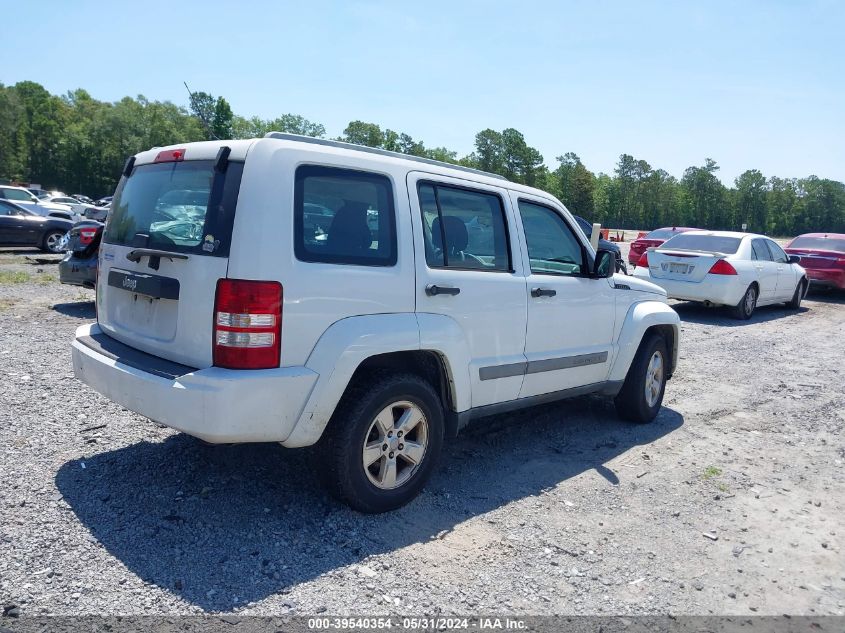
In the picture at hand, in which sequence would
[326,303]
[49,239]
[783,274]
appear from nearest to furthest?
1. [326,303]
2. [783,274]
3. [49,239]

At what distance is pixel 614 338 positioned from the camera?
18.0ft

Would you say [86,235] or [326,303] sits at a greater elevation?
[86,235]

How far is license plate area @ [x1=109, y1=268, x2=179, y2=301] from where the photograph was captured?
3514 millimetres

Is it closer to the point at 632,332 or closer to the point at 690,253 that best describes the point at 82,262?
the point at 632,332

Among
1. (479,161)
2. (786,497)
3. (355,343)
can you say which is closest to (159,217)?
(355,343)

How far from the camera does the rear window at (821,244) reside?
1620 cm

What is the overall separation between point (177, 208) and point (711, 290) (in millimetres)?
10438

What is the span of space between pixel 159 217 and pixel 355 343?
1412mm

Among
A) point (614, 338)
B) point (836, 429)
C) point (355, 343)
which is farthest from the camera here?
point (836, 429)

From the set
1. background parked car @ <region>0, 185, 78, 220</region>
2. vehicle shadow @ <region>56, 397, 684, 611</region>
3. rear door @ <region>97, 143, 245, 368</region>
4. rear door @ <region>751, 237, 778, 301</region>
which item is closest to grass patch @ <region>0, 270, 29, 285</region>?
background parked car @ <region>0, 185, 78, 220</region>

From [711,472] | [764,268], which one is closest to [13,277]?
[711,472]

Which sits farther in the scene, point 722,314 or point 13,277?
point 722,314

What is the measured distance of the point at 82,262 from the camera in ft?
31.4

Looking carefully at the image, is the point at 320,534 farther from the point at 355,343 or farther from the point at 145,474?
the point at 145,474
